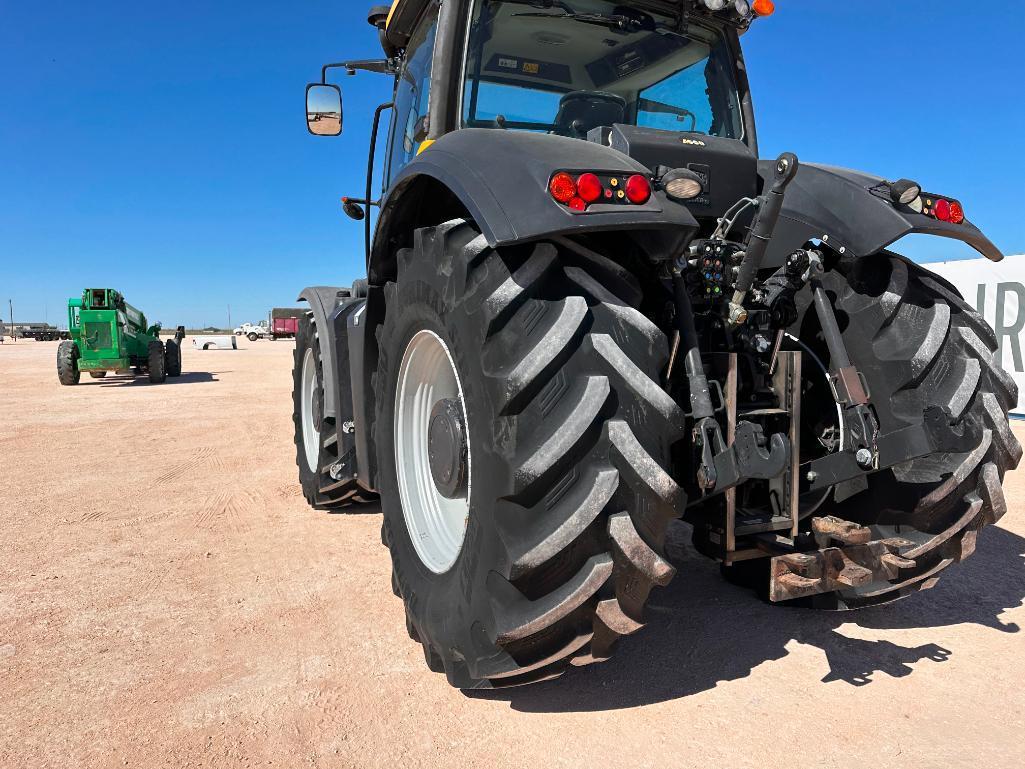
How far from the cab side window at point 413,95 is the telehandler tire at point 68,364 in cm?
1364

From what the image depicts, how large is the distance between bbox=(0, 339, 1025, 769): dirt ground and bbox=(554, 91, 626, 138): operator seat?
84.4 inches

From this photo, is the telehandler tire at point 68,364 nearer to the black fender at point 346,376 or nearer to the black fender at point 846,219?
the black fender at point 346,376

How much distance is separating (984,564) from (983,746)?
1.86m

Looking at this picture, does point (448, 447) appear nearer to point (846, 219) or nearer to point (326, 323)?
point (846, 219)

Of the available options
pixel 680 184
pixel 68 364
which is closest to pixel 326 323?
pixel 680 184

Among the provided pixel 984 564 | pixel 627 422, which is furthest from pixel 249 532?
pixel 984 564

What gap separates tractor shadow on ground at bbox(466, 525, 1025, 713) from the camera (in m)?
2.27

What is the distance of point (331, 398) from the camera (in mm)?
3896

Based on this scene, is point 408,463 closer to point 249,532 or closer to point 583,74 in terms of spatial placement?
point 249,532

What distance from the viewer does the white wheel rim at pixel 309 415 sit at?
15.7 ft

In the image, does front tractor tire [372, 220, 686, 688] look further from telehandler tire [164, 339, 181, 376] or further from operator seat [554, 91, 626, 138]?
telehandler tire [164, 339, 181, 376]

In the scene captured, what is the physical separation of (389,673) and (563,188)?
5.72ft

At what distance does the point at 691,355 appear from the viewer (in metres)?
2.07

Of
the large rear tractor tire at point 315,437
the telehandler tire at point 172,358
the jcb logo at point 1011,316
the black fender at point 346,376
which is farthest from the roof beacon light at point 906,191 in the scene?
the telehandler tire at point 172,358
